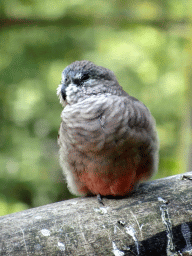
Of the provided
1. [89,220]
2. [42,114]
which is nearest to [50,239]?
[89,220]

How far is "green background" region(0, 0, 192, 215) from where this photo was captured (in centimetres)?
388

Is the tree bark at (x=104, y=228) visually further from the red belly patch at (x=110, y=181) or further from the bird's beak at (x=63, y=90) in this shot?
the bird's beak at (x=63, y=90)

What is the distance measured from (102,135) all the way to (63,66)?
264 centimetres

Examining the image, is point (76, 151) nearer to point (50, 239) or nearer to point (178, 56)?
point (50, 239)

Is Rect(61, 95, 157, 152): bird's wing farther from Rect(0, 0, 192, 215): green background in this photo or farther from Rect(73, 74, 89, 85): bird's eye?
Rect(0, 0, 192, 215): green background

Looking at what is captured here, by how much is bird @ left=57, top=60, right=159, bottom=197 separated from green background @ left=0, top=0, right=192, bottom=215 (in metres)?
2.27

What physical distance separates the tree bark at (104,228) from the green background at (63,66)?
2.53 m

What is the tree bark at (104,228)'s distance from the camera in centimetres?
120

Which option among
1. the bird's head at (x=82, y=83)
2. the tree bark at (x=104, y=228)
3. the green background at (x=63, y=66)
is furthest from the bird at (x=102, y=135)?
the green background at (x=63, y=66)

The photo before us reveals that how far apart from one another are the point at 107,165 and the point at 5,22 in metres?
3.09

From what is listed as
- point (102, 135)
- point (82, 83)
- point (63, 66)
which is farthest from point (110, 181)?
point (63, 66)

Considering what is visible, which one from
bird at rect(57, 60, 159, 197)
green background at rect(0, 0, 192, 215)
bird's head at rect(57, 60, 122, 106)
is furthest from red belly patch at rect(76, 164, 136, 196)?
green background at rect(0, 0, 192, 215)

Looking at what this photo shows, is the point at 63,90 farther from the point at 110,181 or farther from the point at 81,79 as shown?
the point at 110,181

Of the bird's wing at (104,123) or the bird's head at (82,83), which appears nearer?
the bird's wing at (104,123)
